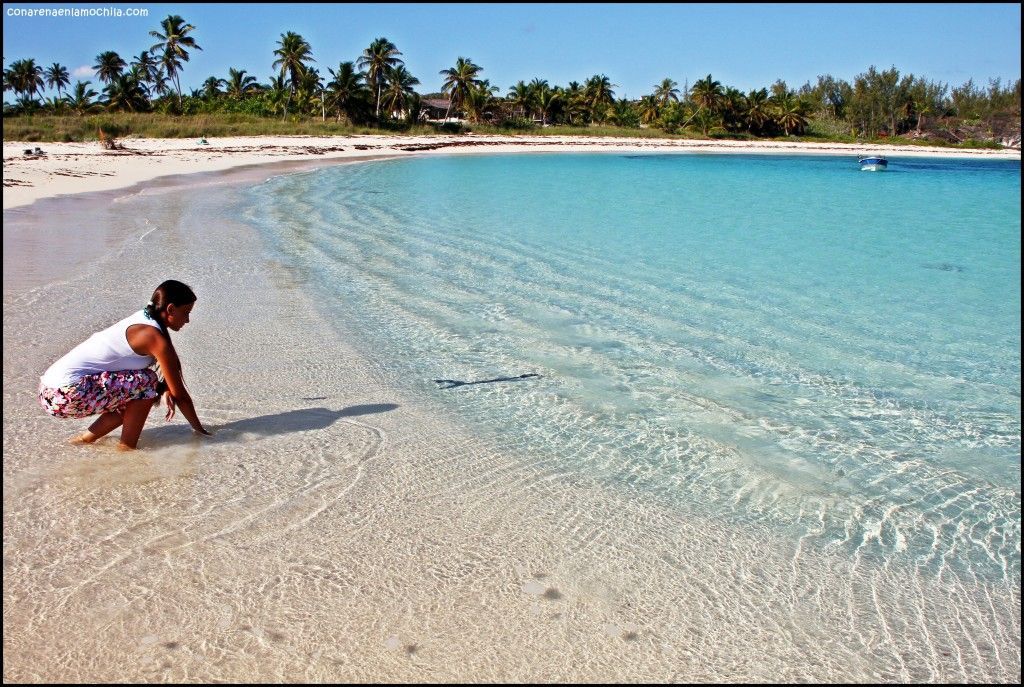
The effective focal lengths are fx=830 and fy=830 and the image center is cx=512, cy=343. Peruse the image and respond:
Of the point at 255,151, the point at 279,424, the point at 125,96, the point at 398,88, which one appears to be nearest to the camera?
the point at 279,424

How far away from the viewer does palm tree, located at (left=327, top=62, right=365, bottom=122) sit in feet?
202

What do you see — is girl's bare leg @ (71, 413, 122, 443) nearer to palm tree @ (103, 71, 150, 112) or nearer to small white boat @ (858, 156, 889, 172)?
small white boat @ (858, 156, 889, 172)

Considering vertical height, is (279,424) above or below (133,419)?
below

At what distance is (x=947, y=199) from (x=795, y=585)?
1222 inches

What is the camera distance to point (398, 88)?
66750 mm

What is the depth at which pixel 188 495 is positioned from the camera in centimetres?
425

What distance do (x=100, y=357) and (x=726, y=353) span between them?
522 centimetres

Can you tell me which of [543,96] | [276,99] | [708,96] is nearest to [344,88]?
[276,99]

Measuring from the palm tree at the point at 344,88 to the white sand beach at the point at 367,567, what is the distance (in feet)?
194

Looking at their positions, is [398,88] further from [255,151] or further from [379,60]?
[255,151]

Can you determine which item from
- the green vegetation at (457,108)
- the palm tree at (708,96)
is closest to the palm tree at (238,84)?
the green vegetation at (457,108)

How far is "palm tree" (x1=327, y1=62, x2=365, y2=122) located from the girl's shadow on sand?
60.2 metres

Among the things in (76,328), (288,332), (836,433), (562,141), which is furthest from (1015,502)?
(562,141)

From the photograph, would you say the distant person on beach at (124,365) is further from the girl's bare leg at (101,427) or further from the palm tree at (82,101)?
the palm tree at (82,101)
